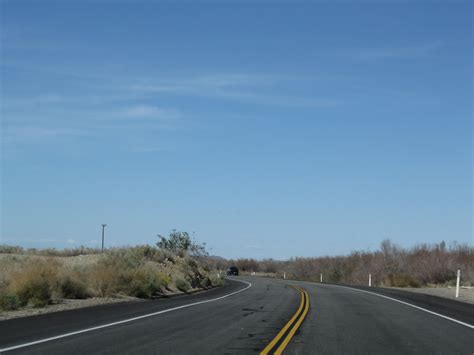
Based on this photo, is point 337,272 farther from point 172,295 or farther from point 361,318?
point 361,318

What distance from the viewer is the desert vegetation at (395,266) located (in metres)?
52.2

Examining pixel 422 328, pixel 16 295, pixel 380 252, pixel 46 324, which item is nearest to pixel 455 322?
pixel 422 328

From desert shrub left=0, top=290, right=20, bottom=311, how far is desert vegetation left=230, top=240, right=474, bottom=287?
34398 millimetres

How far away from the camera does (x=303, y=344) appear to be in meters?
13.3

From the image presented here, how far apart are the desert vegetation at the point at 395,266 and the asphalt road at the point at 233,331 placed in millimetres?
28349

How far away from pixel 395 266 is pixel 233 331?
52005 millimetres

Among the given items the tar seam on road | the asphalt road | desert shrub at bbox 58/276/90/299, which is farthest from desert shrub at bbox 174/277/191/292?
the tar seam on road

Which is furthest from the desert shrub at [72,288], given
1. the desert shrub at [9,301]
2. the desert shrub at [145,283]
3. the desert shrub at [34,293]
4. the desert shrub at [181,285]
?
the desert shrub at [181,285]

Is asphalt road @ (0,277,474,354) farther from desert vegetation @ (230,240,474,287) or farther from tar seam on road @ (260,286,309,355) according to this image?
desert vegetation @ (230,240,474,287)

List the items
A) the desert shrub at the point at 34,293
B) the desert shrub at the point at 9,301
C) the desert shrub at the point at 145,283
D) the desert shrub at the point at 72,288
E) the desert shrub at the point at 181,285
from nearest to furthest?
→ the desert shrub at the point at 9,301 → the desert shrub at the point at 34,293 → the desert shrub at the point at 72,288 → the desert shrub at the point at 145,283 → the desert shrub at the point at 181,285

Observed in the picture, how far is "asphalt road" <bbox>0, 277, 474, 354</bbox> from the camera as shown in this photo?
12.6 meters

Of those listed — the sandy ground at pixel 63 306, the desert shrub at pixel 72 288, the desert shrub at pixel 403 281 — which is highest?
the desert shrub at pixel 72 288

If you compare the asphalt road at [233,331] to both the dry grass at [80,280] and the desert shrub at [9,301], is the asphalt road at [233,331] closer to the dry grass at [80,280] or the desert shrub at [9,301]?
the desert shrub at [9,301]

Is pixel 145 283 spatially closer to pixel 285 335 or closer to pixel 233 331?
pixel 233 331
